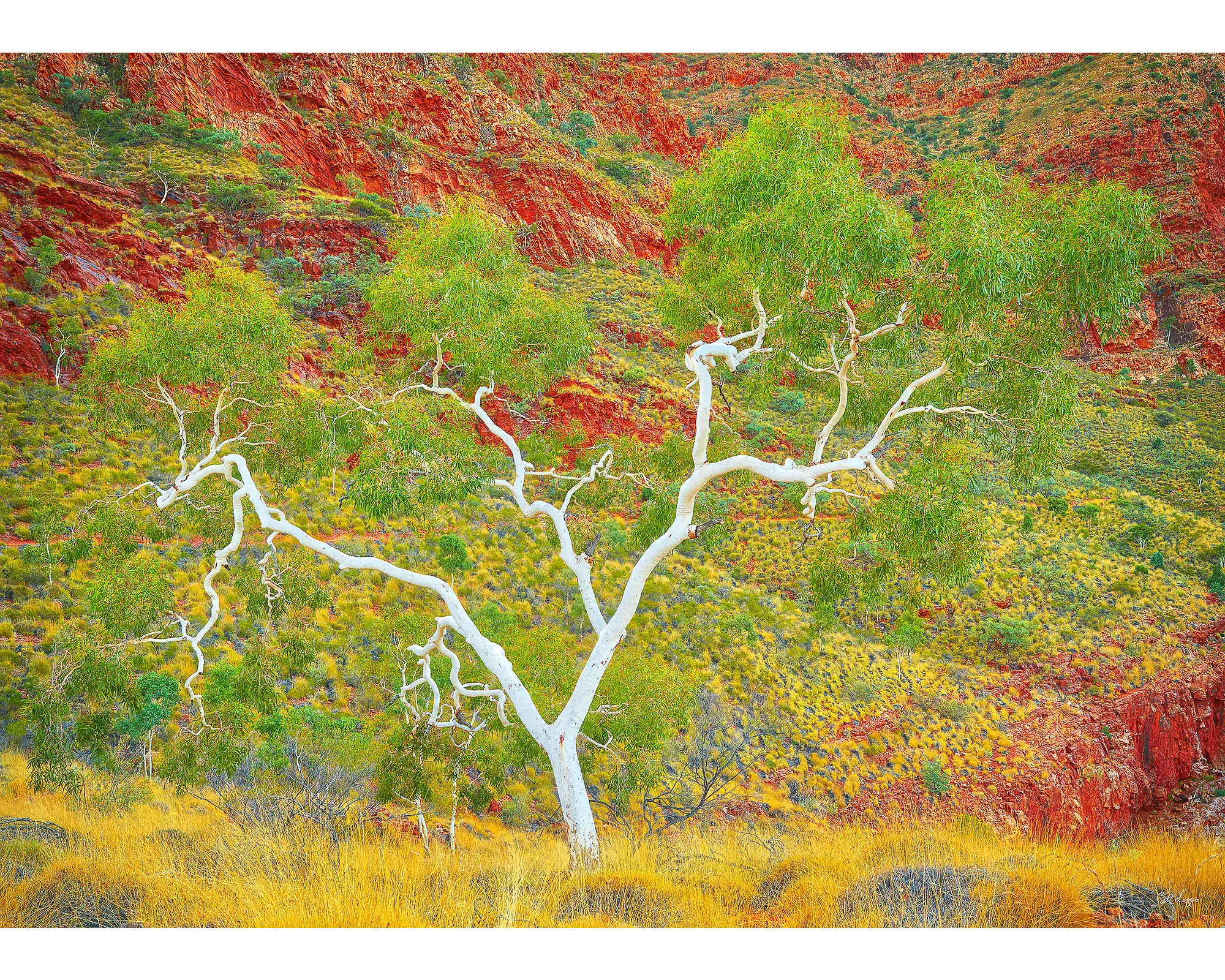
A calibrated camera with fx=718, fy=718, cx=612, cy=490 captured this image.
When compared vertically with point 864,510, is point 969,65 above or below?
above

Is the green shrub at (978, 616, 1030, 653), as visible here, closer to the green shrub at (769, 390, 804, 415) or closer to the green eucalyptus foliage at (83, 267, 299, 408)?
the green shrub at (769, 390, 804, 415)

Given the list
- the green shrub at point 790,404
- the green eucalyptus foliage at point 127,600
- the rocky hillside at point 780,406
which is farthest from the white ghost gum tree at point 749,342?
the green shrub at point 790,404

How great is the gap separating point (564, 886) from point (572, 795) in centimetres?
73

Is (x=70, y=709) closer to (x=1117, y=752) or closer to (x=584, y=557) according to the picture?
(x=584, y=557)

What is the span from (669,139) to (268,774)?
13.7 m

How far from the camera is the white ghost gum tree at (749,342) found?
4508mm

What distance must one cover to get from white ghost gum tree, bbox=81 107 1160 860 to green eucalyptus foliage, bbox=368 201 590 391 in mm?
24

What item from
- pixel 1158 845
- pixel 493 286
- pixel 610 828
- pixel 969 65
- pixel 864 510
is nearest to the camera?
pixel 1158 845

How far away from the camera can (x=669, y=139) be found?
15.0 metres

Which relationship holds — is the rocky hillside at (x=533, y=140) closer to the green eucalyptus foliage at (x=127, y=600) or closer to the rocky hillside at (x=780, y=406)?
the rocky hillside at (x=780, y=406)

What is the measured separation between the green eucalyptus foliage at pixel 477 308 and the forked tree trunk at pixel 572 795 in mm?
3380

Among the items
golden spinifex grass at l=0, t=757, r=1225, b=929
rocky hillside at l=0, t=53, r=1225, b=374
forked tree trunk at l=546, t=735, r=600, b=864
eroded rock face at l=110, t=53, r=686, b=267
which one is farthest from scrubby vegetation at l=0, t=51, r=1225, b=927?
eroded rock face at l=110, t=53, r=686, b=267
